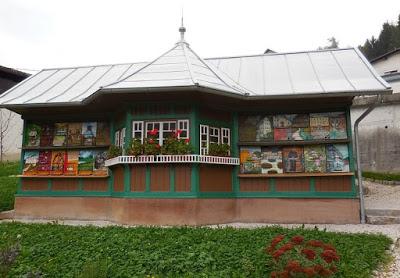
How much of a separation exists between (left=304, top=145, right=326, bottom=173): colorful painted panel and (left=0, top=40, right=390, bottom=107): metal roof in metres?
1.69

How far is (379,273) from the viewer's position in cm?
643

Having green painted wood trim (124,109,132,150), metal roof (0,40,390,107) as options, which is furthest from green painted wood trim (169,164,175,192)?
metal roof (0,40,390,107)

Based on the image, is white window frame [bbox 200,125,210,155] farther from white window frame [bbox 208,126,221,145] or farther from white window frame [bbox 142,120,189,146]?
white window frame [bbox 142,120,189,146]

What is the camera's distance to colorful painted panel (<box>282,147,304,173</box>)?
434 inches

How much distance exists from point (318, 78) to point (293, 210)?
3.98 meters

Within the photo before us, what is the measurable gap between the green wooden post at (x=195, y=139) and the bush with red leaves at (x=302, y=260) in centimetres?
396

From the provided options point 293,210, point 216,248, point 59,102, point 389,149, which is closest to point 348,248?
point 216,248

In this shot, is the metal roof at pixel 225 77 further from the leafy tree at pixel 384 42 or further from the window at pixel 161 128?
the leafy tree at pixel 384 42

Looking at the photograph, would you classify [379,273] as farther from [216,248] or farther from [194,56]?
[194,56]

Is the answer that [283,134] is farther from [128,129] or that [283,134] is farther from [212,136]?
[128,129]

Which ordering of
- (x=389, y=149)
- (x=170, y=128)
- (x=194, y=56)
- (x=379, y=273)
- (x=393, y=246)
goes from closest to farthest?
1. (x=379, y=273)
2. (x=393, y=246)
3. (x=170, y=128)
4. (x=194, y=56)
5. (x=389, y=149)

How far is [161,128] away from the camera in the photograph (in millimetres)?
10641

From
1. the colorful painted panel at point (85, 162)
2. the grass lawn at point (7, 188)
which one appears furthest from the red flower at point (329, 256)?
the grass lawn at point (7, 188)

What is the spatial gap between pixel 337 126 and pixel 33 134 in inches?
384
